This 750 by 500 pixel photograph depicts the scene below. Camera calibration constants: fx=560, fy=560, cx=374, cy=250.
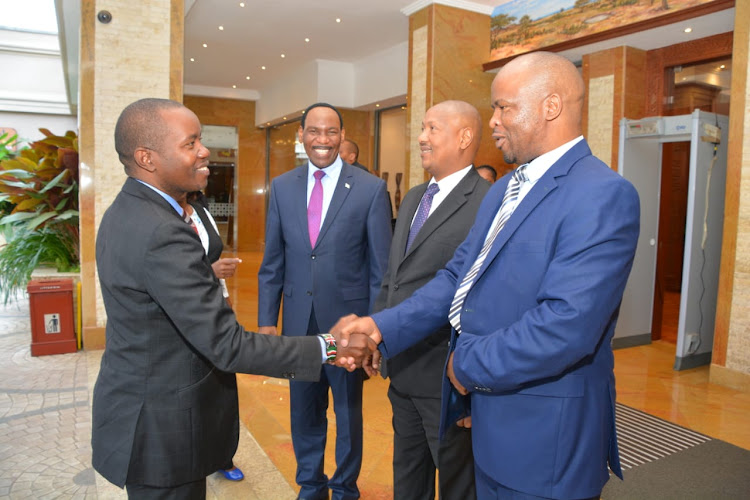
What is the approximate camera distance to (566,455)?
138 centimetres

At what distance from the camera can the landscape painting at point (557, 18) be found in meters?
6.48

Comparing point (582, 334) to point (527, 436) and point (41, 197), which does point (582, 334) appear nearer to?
point (527, 436)

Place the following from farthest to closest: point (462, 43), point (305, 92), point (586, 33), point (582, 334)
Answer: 1. point (305, 92)
2. point (462, 43)
3. point (586, 33)
4. point (582, 334)

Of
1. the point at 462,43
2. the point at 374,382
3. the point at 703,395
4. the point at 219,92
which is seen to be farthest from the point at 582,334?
the point at 219,92

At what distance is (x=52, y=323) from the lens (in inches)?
220

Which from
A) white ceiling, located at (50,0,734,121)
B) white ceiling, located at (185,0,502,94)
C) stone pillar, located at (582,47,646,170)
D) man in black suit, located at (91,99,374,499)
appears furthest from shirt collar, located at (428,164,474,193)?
white ceiling, located at (185,0,502,94)

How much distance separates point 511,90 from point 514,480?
1026 mm

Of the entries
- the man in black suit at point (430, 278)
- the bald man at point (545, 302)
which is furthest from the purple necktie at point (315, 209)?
the bald man at point (545, 302)

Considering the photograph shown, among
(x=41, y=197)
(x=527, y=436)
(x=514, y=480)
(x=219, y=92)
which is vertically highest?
(x=219, y=92)

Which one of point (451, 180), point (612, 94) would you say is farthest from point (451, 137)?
point (612, 94)

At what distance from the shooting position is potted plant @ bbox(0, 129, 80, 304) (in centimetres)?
627

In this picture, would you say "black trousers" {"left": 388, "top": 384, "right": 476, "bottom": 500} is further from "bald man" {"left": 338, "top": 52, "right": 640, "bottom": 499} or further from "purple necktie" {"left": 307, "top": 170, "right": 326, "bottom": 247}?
"purple necktie" {"left": 307, "top": 170, "right": 326, "bottom": 247}

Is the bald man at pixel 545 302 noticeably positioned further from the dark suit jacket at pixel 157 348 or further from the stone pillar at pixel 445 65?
the stone pillar at pixel 445 65

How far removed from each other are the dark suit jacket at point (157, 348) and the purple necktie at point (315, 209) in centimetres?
117
